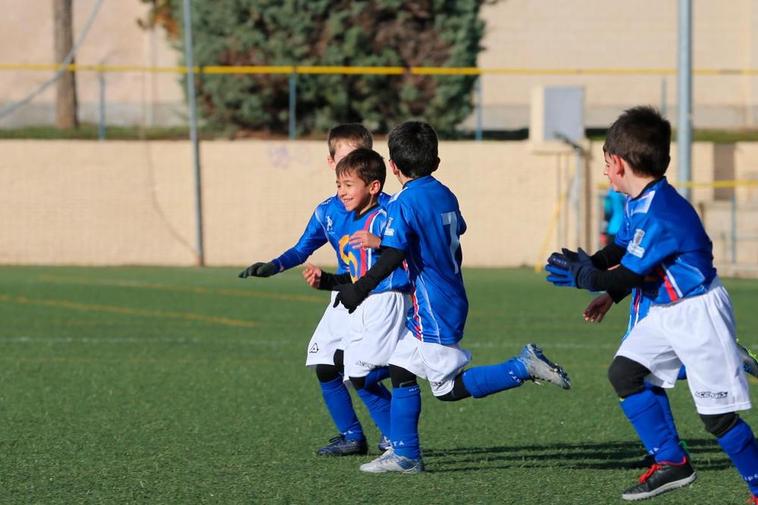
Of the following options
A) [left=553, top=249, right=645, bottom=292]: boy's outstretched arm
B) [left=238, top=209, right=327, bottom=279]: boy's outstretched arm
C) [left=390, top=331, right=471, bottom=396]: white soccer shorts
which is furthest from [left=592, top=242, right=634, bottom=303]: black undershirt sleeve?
[left=238, top=209, right=327, bottom=279]: boy's outstretched arm

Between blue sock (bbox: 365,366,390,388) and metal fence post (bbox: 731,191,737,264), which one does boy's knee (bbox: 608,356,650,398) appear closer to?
blue sock (bbox: 365,366,390,388)

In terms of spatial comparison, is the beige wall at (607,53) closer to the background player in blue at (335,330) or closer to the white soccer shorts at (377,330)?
the background player in blue at (335,330)

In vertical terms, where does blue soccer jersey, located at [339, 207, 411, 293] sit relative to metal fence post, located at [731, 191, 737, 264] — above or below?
above

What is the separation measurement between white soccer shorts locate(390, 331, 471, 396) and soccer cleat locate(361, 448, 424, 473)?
32 cm

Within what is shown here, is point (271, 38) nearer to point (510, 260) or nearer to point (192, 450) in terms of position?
point (510, 260)

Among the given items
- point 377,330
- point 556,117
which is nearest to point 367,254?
point 377,330

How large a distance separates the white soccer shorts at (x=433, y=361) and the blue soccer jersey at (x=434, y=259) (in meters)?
0.04

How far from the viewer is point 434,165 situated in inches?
251

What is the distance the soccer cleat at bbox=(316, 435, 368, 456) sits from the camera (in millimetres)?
6914

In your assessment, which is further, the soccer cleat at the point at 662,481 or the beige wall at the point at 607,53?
the beige wall at the point at 607,53

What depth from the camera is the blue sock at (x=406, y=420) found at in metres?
6.38

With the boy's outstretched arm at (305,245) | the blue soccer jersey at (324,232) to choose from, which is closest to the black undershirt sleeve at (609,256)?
the blue soccer jersey at (324,232)

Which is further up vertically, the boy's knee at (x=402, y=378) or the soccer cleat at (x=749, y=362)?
the soccer cleat at (x=749, y=362)

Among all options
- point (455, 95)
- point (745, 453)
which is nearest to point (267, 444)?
point (745, 453)
